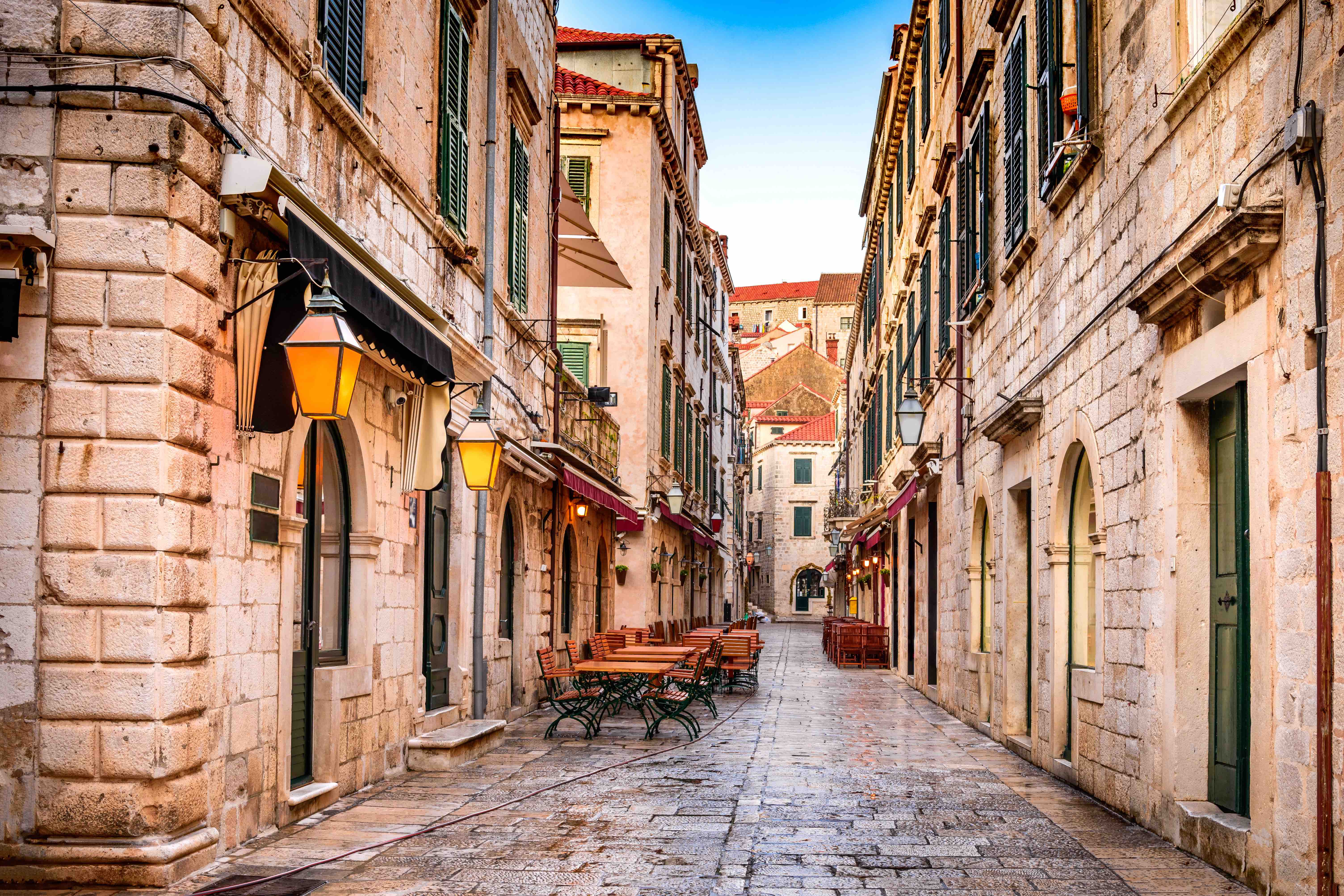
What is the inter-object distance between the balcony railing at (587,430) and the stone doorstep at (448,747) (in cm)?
651

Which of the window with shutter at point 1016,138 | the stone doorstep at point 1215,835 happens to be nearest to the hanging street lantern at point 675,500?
the window with shutter at point 1016,138

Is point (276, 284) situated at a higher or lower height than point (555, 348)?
lower

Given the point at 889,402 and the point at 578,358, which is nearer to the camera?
the point at 578,358

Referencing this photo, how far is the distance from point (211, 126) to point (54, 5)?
85 centimetres

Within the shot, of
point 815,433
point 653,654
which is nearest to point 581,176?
point 653,654

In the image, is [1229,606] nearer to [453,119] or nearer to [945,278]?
[453,119]

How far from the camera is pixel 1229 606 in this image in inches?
271

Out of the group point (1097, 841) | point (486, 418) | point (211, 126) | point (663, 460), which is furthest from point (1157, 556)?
point (663, 460)

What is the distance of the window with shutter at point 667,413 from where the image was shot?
83.5ft

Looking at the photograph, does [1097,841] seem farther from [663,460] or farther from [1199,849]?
[663,460]

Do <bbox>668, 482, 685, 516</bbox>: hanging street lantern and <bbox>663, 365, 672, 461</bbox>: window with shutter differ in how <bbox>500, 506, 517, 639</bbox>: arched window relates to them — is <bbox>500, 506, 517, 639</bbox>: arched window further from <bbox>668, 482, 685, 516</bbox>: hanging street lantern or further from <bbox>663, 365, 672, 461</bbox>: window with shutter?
<bbox>663, 365, 672, 461</bbox>: window with shutter

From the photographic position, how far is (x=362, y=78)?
28.3 feet

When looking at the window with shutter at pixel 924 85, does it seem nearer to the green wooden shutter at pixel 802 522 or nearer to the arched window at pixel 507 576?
the arched window at pixel 507 576

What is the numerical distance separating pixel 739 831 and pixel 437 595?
4.74 metres
